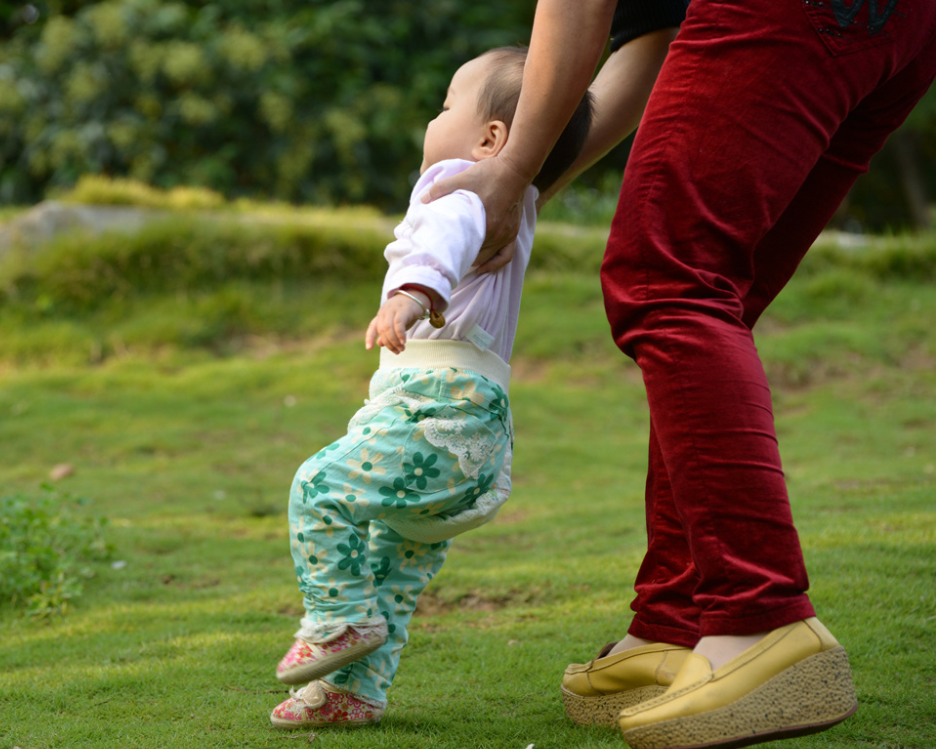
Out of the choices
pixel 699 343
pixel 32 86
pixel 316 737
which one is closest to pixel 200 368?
pixel 316 737

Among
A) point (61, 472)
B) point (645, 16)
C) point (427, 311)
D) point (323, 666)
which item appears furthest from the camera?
point (61, 472)

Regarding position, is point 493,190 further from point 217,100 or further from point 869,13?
point 217,100

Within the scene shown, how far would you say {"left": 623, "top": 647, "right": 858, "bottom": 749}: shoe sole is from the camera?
1.21 meters

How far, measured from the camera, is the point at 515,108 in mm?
1822

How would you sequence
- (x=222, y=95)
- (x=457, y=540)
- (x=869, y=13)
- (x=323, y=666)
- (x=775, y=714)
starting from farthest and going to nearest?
(x=222, y=95) < (x=457, y=540) < (x=323, y=666) < (x=869, y=13) < (x=775, y=714)

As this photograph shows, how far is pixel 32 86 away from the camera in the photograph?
33.7 ft

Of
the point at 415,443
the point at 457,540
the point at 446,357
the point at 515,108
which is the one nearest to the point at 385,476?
the point at 415,443

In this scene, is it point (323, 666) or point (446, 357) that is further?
point (446, 357)

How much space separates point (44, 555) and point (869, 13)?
9.06ft

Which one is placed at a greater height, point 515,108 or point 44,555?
point 515,108

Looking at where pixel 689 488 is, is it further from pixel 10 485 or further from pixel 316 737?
pixel 10 485

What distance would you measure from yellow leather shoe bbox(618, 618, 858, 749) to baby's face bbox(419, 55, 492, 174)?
3.62 feet

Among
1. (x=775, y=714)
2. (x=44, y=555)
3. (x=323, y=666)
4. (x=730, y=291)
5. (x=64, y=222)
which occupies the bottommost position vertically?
(x=64, y=222)

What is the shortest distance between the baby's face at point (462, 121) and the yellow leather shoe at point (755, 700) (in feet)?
3.62
